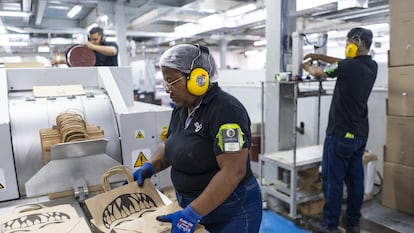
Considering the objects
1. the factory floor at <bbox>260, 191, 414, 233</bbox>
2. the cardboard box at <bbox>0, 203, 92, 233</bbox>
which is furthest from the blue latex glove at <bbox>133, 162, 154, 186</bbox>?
the factory floor at <bbox>260, 191, 414, 233</bbox>

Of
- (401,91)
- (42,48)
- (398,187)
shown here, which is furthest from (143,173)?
(42,48)

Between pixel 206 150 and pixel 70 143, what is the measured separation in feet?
1.81

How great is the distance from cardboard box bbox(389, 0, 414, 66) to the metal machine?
7.52 feet

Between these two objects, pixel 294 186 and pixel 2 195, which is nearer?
pixel 2 195

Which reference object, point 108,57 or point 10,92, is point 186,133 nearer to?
point 10,92

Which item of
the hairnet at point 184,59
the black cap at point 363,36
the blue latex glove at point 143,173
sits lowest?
the blue latex glove at point 143,173

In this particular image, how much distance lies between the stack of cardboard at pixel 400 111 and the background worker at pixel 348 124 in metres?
0.47

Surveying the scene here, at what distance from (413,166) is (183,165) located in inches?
99.0

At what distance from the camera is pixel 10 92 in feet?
5.65

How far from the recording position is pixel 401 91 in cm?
283

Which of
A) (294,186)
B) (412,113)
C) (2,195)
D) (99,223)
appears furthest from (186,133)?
(412,113)

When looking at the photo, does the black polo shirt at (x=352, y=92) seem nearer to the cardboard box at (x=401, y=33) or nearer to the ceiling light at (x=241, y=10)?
the cardboard box at (x=401, y=33)

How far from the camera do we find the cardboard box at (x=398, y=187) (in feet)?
9.55

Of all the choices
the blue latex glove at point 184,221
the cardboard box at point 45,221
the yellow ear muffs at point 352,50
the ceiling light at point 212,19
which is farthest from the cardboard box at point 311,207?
the ceiling light at point 212,19
